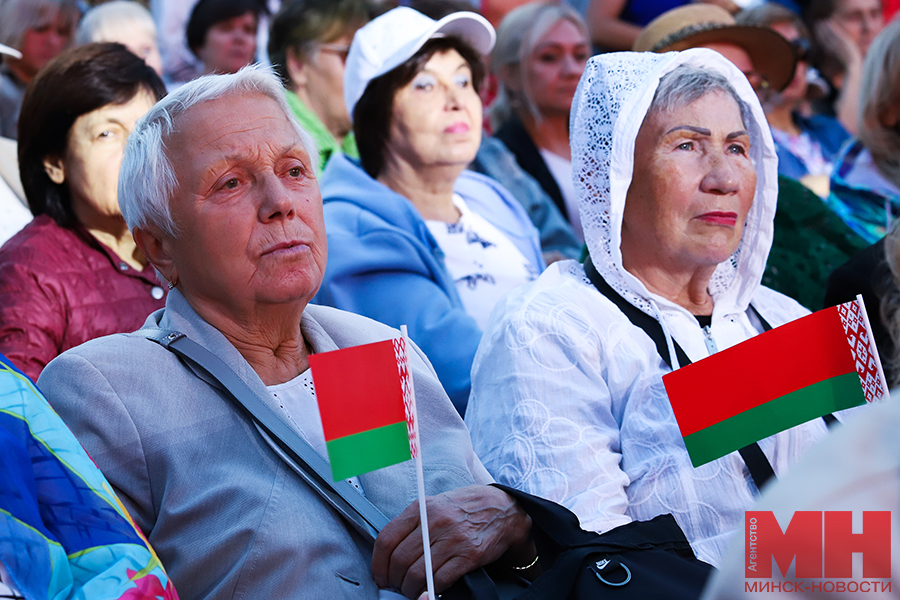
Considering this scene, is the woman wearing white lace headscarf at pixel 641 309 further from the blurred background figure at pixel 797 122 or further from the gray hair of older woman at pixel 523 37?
the blurred background figure at pixel 797 122

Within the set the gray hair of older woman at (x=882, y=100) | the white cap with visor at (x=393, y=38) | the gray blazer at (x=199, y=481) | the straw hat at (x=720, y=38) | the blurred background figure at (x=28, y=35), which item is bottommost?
the gray blazer at (x=199, y=481)

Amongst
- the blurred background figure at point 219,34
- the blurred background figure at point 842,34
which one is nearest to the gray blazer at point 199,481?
the blurred background figure at point 219,34

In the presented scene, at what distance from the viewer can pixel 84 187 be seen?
3.14 metres

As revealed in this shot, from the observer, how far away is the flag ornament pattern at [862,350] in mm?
2172

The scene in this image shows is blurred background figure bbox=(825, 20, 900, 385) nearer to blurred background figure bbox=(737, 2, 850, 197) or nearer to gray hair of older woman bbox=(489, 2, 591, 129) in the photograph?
blurred background figure bbox=(737, 2, 850, 197)

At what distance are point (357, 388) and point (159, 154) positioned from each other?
0.73 m

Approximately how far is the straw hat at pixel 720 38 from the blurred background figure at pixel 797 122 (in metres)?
0.56

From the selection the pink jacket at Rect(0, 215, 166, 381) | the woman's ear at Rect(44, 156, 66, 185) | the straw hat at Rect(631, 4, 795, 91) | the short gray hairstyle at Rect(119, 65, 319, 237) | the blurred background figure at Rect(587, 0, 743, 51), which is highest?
the blurred background figure at Rect(587, 0, 743, 51)

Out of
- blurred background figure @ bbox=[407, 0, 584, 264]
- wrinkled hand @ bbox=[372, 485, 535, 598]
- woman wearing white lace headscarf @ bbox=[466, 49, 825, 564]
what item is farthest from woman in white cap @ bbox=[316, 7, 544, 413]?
wrinkled hand @ bbox=[372, 485, 535, 598]

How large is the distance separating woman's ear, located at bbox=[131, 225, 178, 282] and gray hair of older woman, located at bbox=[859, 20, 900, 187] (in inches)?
116

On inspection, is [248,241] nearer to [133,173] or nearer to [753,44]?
[133,173]

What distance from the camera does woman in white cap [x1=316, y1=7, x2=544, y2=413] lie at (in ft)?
11.3

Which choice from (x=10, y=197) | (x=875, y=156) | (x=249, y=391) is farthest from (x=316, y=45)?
(x=249, y=391)

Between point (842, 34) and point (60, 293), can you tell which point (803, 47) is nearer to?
point (842, 34)
